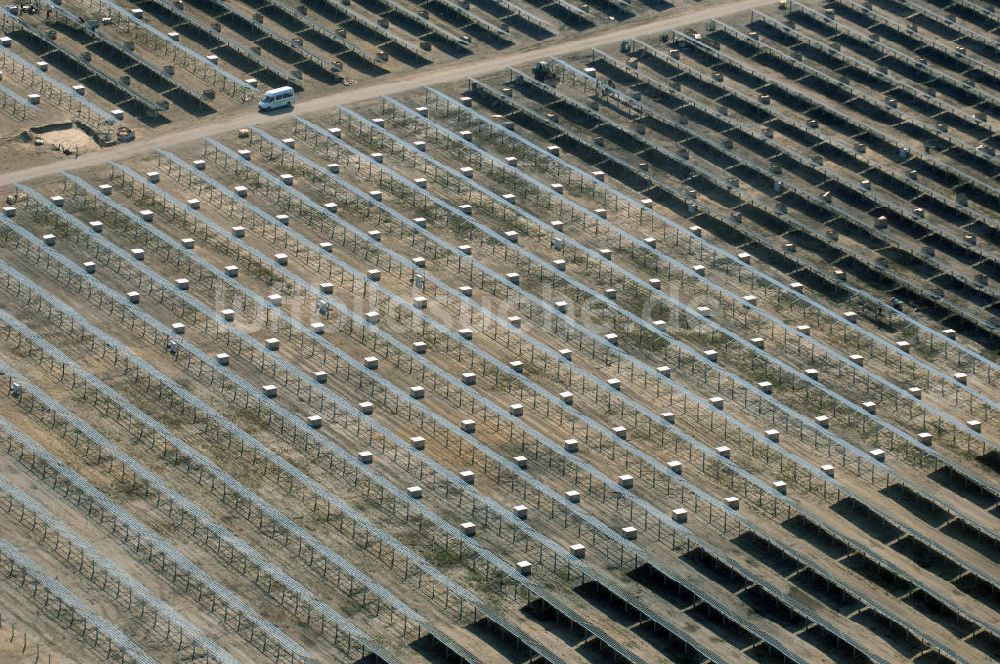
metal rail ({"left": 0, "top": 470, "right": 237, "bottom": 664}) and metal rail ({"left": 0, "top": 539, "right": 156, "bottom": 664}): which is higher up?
metal rail ({"left": 0, "top": 470, "right": 237, "bottom": 664})

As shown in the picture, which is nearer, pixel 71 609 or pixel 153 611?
pixel 71 609

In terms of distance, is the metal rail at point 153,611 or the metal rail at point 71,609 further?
the metal rail at point 153,611

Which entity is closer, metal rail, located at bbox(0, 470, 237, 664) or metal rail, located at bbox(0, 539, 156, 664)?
metal rail, located at bbox(0, 539, 156, 664)

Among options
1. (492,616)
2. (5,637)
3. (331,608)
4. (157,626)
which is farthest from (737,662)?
(5,637)

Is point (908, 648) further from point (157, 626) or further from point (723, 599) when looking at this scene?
point (157, 626)

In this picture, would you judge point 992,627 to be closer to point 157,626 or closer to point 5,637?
point 157,626

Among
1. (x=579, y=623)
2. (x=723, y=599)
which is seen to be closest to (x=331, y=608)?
(x=579, y=623)

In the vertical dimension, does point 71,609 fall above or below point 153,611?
below

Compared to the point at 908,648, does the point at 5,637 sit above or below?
below

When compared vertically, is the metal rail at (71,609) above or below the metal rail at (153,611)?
below
